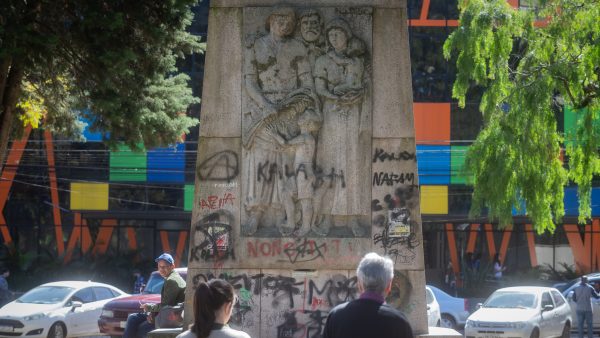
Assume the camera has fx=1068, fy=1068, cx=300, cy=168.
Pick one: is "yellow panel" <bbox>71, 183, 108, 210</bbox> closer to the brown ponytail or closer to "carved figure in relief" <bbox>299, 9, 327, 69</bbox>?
"carved figure in relief" <bbox>299, 9, 327, 69</bbox>

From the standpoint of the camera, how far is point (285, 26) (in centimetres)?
1070

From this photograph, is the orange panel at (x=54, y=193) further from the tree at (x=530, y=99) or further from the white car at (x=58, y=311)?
the tree at (x=530, y=99)

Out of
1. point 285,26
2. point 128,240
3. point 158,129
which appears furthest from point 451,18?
point 285,26

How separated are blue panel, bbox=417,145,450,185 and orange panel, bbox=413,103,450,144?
0.44m

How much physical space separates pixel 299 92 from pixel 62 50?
9.26m

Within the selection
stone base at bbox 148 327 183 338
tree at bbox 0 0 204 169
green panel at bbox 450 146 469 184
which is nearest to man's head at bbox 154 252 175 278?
stone base at bbox 148 327 183 338

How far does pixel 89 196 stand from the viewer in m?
39.1

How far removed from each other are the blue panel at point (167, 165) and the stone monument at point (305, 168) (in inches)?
1106

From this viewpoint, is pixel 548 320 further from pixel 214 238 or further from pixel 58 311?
pixel 214 238

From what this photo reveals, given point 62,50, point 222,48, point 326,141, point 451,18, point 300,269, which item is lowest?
point 300,269

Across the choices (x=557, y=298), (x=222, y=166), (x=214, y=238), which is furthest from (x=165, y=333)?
(x=557, y=298)

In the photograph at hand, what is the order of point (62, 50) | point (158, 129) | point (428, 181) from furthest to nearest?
point (428, 181) < point (158, 129) < point (62, 50)

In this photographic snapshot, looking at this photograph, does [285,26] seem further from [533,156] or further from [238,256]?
[533,156]

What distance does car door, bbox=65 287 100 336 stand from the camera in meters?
23.5
